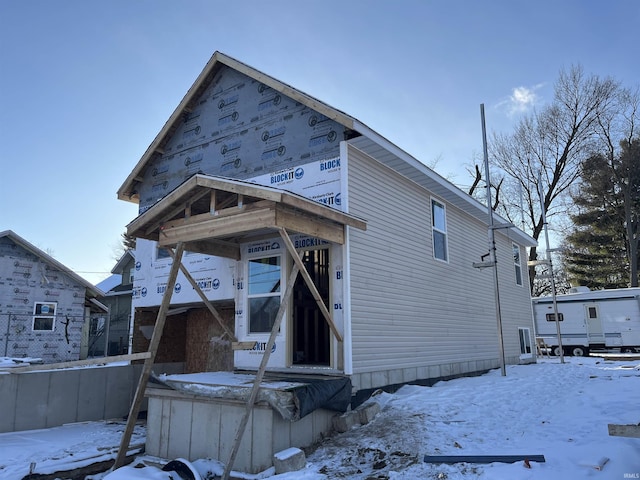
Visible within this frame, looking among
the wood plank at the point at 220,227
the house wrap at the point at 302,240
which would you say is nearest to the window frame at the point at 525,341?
the house wrap at the point at 302,240

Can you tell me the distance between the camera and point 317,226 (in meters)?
7.45

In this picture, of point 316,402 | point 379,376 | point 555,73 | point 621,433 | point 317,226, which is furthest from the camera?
point 555,73

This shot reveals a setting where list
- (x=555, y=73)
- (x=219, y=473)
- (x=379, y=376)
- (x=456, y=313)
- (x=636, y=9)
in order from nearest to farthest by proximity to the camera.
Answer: (x=219, y=473)
(x=379, y=376)
(x=636, y=9)
(x=456, y=313)
(x=555, y=73)

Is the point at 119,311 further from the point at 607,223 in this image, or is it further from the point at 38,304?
the point at 607,223

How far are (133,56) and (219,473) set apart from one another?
9.63m

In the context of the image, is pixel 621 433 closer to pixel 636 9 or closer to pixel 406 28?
pixel 406 28

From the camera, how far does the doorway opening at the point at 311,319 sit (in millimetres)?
10016

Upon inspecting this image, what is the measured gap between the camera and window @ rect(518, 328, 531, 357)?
16.4m

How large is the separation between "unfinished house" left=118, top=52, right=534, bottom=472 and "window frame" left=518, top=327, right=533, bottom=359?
2.77 meters

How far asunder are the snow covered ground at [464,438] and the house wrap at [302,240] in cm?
128

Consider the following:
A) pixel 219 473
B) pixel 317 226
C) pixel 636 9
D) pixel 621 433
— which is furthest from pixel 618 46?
pixel 219 473

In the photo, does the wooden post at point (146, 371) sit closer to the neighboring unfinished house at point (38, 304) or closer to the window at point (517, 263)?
the neighboring unfinished house at point (38, 304)

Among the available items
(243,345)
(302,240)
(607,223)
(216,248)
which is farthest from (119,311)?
(607,223)

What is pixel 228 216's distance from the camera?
23.3 feet
